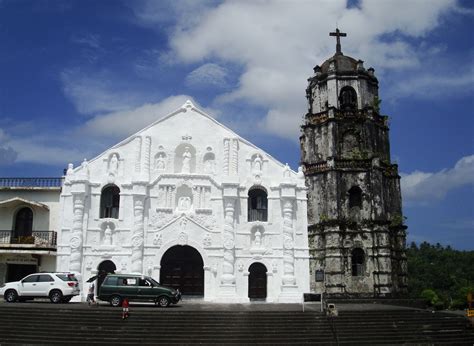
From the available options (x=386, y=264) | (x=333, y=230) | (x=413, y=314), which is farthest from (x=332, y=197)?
(x=413, y=314)

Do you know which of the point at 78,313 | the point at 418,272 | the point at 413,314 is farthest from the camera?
the point at 418,272

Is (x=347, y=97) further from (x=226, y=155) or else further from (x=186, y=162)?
(x=186, y=162)

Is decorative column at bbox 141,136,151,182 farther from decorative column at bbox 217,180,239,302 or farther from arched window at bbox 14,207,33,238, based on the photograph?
arched window at bbox 14,207,33,238

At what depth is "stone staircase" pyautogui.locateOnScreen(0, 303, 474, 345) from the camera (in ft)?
62.4

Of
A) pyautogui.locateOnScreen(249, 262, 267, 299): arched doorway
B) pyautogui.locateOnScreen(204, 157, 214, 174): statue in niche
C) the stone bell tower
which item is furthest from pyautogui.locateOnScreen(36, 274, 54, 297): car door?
the stone bell tower

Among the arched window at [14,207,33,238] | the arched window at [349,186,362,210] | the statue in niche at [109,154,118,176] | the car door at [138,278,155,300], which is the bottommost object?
the car door at [138,278,155,300]

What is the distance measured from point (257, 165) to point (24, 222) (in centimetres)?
1464

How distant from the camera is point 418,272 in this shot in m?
67.2

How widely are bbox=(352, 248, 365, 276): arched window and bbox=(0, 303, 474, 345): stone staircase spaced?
11.4 meters

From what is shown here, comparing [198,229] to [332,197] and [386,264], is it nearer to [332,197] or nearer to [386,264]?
[332,197]

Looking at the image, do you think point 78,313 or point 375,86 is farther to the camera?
point 375,86

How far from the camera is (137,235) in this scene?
2797cm

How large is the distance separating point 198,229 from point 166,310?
7.88m

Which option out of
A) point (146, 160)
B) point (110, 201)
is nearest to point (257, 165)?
point (146, 160)
